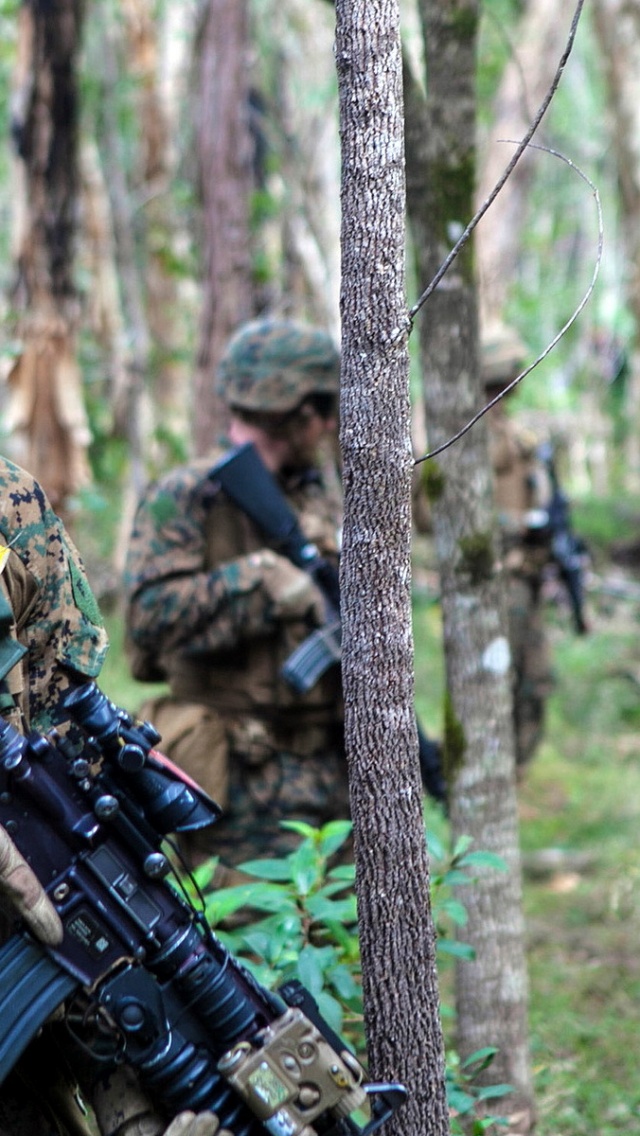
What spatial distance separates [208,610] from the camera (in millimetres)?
3443

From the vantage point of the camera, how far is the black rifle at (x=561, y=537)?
6238 millimetres

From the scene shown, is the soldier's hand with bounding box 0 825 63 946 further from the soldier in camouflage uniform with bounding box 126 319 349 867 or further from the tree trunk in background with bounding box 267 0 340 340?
the tree trunk in background with bounding box 267 0 340 340

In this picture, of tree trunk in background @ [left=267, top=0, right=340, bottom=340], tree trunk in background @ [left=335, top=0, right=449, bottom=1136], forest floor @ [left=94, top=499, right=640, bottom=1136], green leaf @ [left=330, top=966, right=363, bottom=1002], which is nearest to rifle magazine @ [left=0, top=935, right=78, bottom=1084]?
tree trunk in background @ [left=335, top=0, right=449, bottom=1136]

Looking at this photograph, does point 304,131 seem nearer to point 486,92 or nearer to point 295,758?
point 486,92

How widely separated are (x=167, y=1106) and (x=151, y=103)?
903cm

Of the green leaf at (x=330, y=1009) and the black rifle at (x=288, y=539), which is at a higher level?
the black rifle at (x=288, y=539)

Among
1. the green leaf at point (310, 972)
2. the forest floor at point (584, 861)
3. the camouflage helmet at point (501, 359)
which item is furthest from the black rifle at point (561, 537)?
the green leaf at point (310, 972)

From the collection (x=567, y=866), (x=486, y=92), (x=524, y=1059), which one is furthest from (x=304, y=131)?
(x=524, y=1059)

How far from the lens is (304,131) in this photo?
30.7 feet

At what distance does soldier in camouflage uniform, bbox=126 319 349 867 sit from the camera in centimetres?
349

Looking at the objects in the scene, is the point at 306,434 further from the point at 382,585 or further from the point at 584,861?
the point at 584,861

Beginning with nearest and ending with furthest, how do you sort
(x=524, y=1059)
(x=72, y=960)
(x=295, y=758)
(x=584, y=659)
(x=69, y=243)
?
(x=72, y=960) < (x=524, y=1059) < (x=295, y=758) < (x=69, y=243) < (x=584, y=659)

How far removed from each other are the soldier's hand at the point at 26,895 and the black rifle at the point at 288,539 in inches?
73.1

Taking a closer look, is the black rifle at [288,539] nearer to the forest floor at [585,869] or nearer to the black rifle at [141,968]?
the forest floor at [585,869]
